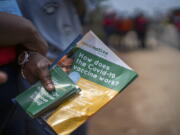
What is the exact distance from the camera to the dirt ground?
11.2ft

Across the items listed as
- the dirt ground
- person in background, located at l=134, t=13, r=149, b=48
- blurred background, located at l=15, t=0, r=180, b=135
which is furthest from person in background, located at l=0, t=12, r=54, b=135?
→ person in background, located at l=134, t=13, r=149, b=48

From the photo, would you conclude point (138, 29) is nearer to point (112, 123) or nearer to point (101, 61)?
point (112, 123)

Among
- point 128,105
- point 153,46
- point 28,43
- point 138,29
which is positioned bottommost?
point 153,46

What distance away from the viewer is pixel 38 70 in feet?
3.60

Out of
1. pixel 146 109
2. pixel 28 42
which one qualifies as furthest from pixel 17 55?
pixel 146 109

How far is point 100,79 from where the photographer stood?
1.11 m

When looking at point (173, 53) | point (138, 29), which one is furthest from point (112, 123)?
point (138, 29)

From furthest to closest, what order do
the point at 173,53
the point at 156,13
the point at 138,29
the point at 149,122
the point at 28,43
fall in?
the point at 156,13
the point at 138,29
the point at 173,53
the point at 149,122
the point at 28,43

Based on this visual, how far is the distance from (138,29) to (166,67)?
3112 mm

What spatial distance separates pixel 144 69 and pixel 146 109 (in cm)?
259

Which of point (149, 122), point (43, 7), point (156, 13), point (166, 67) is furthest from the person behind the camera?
point (156, 13)

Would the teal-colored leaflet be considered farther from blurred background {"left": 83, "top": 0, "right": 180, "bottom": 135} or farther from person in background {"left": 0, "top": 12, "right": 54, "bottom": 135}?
blurred background {"left": 83, "top": 0, "right": 180, "bottom": 135}

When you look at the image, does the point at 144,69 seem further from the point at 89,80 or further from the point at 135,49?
the point at 89,80

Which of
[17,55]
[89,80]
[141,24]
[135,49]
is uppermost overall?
[17,55]
